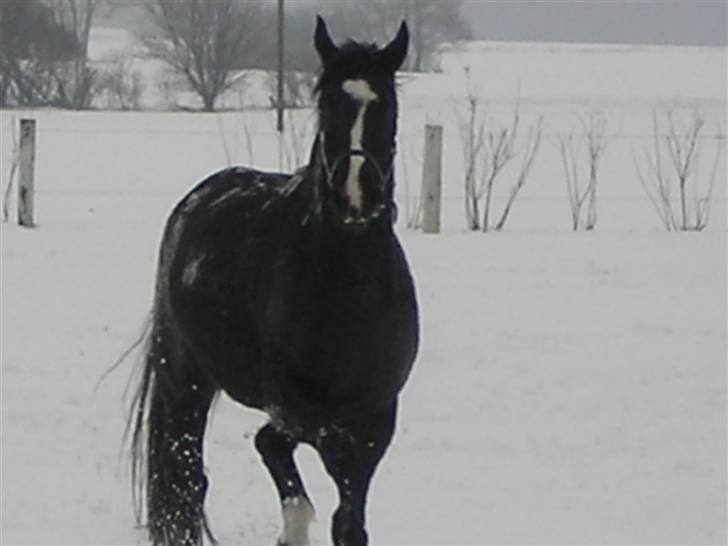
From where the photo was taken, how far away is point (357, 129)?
4.23m

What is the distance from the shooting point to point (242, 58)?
44.1 meters

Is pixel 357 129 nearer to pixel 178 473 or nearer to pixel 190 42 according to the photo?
pixel 178 473

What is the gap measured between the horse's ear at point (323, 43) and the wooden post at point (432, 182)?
1144 cm

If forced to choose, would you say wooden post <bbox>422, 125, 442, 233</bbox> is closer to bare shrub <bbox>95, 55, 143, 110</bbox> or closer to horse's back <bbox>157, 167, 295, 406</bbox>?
horse's back <bbox>157, 167, 295, 406</bbox>

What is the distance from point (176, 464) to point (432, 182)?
10.7 metres

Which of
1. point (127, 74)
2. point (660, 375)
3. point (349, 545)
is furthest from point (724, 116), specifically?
point (349, 545)

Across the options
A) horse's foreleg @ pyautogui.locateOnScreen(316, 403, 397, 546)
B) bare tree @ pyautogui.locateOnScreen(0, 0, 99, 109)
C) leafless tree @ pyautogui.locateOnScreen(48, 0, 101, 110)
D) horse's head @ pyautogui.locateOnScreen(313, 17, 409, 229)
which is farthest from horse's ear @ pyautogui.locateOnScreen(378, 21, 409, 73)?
leafless tree @ pyautogui.locateOnScreen(48, 0, 101, 110)

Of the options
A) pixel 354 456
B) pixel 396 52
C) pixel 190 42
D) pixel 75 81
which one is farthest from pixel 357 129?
pixel 75 81

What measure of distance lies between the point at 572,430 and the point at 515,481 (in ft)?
3.08

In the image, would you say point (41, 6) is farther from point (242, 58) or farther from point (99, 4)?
point (99, 4)

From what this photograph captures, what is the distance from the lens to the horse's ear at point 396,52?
4406 millimetres

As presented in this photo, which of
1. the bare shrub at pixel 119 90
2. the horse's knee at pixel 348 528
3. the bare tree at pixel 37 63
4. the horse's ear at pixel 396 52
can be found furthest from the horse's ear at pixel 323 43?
the bare shrub at pixel 119 90

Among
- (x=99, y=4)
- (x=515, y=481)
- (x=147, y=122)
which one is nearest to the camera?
(x=515, y=481)

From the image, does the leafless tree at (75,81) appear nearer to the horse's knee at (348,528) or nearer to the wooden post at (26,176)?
the wooden post at (26,176)
